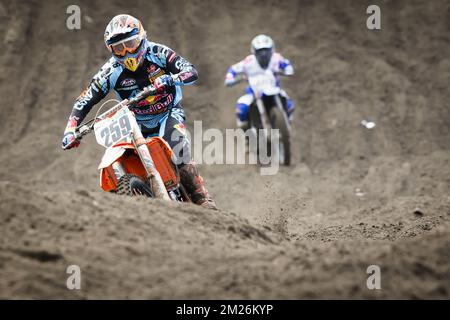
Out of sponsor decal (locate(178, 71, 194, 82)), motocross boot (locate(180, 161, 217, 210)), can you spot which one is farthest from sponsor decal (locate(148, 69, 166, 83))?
motocross boot (locate(180, 161, 217, 210))

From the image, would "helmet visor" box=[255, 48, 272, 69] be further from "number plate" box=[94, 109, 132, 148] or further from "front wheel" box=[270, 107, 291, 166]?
"number plate" box=[94, 109, 132, 148]

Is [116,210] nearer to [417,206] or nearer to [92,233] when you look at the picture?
[92,233]

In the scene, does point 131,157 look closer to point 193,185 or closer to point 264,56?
point 193,185

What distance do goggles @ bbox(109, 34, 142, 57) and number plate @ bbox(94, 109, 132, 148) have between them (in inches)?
27.4

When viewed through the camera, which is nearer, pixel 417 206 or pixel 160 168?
pixel 160 168

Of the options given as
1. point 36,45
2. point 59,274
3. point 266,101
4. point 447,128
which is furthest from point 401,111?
point 59,274

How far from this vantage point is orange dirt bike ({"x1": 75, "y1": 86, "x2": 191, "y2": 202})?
712 cm

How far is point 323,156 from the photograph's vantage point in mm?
14219

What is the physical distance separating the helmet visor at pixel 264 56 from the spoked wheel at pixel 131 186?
6.05 meters

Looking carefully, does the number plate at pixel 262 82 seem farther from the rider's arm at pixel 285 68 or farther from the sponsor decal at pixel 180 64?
the sponsor decal at pixel 180 64

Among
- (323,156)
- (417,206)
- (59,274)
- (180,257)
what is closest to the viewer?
(59,274)

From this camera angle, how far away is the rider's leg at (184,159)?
7.84 metres

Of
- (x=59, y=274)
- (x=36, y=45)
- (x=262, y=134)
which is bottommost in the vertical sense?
(x=59, y=274)

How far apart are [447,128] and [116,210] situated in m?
9.67
